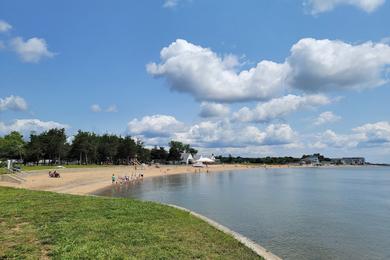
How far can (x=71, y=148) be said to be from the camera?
11869cm

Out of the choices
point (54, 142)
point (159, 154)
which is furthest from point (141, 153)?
point (54, 142)

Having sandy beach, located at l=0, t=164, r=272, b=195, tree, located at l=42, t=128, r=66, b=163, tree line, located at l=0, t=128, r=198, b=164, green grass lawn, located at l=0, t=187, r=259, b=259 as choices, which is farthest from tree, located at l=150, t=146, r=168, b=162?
green grass lawn, located at l=0, t=187, r=259, b=259

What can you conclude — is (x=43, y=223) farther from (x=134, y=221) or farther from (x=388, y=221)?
(x=388, y=221)

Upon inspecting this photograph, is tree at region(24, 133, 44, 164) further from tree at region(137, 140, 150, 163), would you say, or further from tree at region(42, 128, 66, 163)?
tree at region(137, 140, 150, 163)

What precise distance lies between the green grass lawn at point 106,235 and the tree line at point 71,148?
9341 centimetres

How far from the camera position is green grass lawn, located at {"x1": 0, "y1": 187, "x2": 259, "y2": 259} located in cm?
960

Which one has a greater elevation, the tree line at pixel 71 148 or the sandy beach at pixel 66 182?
the tree line at pixel 71 148

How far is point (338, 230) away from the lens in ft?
75.3

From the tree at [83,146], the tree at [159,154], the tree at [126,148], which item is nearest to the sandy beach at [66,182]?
the tree at [83,146]

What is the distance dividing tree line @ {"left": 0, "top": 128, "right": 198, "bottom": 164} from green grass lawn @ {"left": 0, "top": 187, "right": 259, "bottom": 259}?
9341cm

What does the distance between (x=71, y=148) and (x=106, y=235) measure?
11375 centimetres

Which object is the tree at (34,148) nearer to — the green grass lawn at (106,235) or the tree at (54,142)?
the tree at (54,142)

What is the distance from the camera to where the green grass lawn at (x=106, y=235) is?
9.60m

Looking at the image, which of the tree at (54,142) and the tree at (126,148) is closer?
the tree at (54,142)
